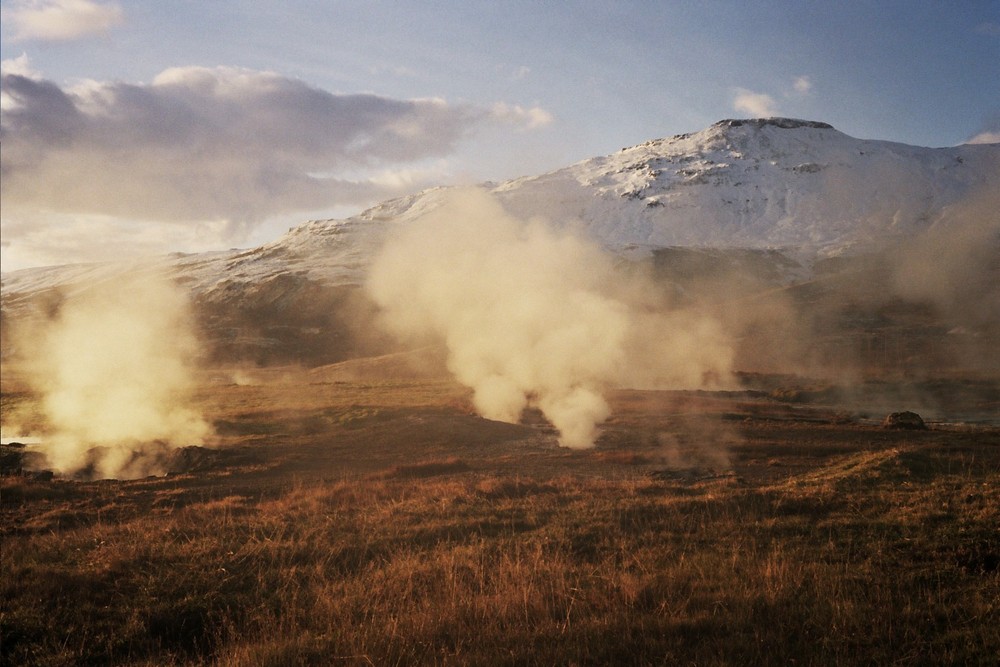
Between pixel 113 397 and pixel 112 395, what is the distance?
3.04 feet

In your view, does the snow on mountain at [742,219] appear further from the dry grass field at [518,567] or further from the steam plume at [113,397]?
the dry grass field at [518,567]

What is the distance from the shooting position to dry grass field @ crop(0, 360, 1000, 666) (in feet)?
20.2

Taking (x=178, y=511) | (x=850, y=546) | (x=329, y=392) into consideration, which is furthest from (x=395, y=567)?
(x=329, y=392)

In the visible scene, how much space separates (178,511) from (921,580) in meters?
16.5

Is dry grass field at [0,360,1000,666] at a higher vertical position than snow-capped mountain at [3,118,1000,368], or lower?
lower

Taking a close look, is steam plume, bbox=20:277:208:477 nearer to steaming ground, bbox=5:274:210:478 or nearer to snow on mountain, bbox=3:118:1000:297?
steaming ground, bbox=5:274:210:478

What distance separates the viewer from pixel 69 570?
30.1 feet

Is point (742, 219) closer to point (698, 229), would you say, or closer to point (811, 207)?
point (698, 229)

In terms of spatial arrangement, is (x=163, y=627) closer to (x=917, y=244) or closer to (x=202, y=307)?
(x=202, y=307)

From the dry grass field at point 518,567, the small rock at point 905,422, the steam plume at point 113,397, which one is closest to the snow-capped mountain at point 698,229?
the steam plume at point 113,397

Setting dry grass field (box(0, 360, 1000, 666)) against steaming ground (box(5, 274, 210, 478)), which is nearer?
dry grass field (box(0, 360, 1000, 666))

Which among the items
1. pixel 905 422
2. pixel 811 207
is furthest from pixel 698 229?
pixel 905 422

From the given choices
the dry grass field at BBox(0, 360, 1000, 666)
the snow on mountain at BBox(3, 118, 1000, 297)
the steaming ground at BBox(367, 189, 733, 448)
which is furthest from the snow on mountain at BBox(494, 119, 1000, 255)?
the dry grass field at BBox(0, 360, 1000, 666)

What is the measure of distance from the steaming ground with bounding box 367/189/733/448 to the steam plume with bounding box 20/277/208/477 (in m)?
18.8
